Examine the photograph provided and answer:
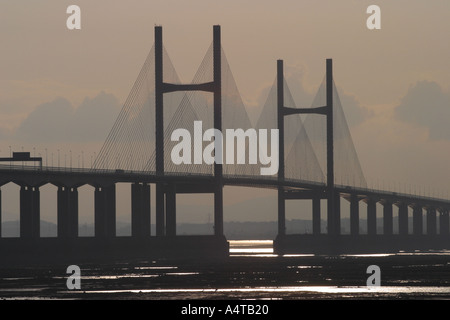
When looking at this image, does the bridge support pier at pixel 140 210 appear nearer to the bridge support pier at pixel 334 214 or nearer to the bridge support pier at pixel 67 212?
the bridge support pier at pixel 67 212

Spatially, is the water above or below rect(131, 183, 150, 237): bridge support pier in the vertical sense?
below

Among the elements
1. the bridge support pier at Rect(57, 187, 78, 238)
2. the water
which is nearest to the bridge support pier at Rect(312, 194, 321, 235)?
the bridge support pier at Rect(57, 187, 78, 238)

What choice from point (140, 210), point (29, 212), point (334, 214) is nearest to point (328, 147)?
point (334, 214)

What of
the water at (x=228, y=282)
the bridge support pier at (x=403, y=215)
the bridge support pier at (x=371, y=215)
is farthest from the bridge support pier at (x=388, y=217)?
the water at (x=228, y=282)

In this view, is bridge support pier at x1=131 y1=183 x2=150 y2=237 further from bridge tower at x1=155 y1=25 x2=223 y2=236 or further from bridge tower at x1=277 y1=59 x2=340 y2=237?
bridge tower at x1=277 y1=59 x2=340 y2=237

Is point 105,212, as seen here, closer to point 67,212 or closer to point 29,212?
point 67,212
